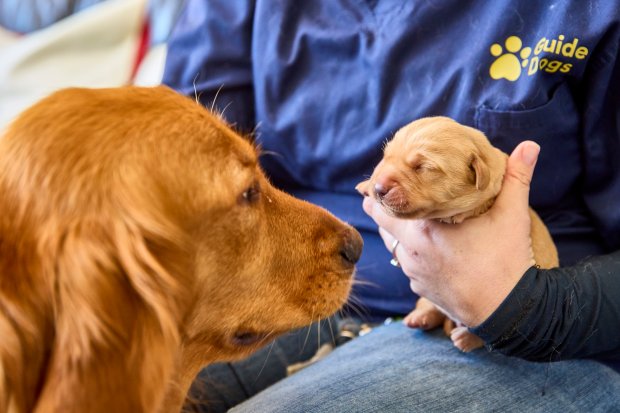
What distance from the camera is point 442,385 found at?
1224mm

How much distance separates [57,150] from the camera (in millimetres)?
871

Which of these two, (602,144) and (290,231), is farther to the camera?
(602,144)

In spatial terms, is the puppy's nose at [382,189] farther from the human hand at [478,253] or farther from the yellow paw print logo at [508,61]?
the yellow paw print logo at [508,61]

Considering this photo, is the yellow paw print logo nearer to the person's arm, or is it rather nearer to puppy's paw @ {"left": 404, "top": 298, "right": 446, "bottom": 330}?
puppy's paw @ {"left": 404, "top": 298, "right": 446, "bottom": 330}

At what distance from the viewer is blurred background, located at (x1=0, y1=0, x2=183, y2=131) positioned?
6.48 feet

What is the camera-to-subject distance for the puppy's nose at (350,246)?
1181 millimetres


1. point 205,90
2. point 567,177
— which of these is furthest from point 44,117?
point 567,177

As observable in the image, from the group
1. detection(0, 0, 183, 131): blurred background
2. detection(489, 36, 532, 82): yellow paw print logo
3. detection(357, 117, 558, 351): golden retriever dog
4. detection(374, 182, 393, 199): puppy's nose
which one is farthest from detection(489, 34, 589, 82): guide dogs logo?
detection(0, 0, 183, 131): blurred background

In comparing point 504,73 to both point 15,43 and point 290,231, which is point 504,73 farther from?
point 15,43

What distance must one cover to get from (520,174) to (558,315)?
0.89 feet

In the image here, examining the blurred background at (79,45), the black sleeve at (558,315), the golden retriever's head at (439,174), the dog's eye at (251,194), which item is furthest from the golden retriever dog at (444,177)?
the blurred background at (79,45)

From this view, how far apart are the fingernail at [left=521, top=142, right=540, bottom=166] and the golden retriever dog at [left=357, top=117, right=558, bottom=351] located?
56mm

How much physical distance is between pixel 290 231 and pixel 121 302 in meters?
0.36

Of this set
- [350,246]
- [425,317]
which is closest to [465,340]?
[425,317]
